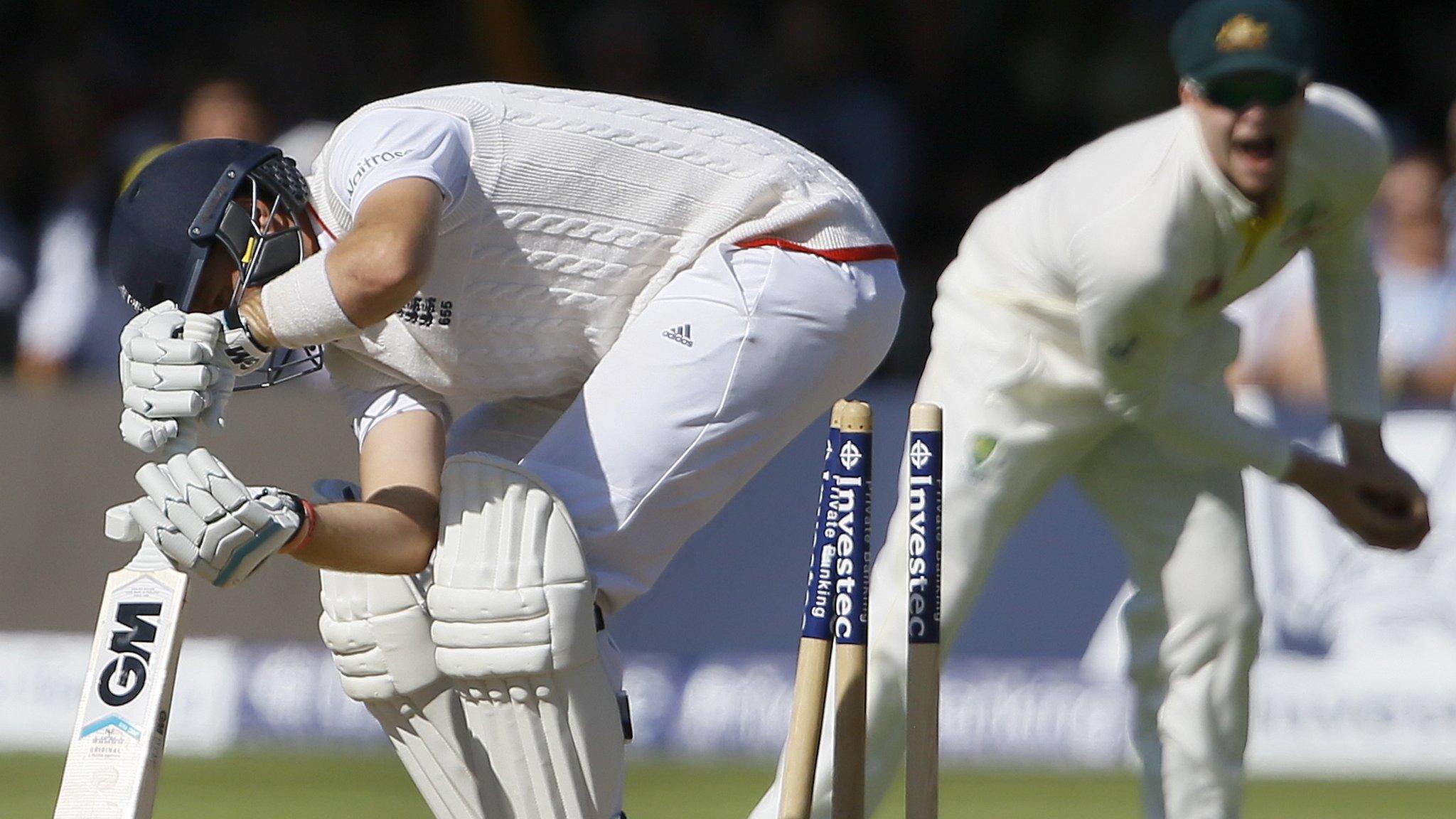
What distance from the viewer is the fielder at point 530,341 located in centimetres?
253

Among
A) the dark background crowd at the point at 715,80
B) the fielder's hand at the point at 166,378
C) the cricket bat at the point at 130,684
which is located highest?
the dark background crowd at the point at 715,80

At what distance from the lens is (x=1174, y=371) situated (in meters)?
3.30

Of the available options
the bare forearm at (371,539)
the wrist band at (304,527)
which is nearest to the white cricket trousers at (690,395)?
the bare forearm at (371,539)

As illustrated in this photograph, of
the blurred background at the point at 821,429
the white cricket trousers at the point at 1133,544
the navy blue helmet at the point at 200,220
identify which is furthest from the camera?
the blurred background at the point at 821,429

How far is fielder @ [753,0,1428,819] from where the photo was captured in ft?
10.2

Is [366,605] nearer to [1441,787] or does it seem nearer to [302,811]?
[302,811]

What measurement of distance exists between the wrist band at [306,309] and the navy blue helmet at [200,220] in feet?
0.45

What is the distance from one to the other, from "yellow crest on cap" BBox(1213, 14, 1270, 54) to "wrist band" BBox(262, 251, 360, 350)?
149cm

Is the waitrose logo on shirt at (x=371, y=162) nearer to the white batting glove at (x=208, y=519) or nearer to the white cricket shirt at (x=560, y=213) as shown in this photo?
the white cricket shirt at (x=560, y=213)

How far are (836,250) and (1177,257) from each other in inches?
26.2

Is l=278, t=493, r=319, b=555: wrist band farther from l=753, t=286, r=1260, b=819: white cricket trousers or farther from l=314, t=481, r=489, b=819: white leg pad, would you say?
l=753, t=286, r=1260, b=819: white cricket trousers

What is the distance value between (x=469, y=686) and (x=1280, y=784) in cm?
339

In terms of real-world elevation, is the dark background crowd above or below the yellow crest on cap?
above

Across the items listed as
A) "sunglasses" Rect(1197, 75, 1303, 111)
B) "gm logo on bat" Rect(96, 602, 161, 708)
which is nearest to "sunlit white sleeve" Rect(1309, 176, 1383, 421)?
"sunglasses" Rect(1197, 75, 1303, 111)
